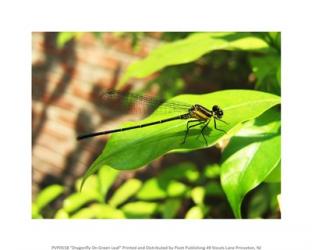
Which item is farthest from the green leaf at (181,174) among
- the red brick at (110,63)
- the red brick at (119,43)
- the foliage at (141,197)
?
the red brick at (110,63)

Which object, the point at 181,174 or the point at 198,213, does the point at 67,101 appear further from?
the point at 198,213

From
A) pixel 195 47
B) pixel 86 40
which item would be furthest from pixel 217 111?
pixel 86 40

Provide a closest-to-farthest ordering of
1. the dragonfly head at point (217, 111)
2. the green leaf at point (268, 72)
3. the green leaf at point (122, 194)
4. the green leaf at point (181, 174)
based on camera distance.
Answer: the dragonfly head at point (217, 111) → the green leaf at point (268, 72) → the green leaf at point (122, 194) → the green leaf at point (181, 174)

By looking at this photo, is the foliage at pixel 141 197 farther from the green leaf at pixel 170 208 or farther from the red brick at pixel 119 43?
the red brick at pixel 119 43

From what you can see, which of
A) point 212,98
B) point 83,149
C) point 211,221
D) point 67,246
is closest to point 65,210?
point 67,246

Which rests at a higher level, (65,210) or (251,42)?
(251,42)

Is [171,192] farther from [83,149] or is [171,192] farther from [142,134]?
[83,149]

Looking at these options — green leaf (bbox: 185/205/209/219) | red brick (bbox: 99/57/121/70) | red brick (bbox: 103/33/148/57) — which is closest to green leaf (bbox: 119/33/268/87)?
green leaf (bbox: 185/205/209/219)
